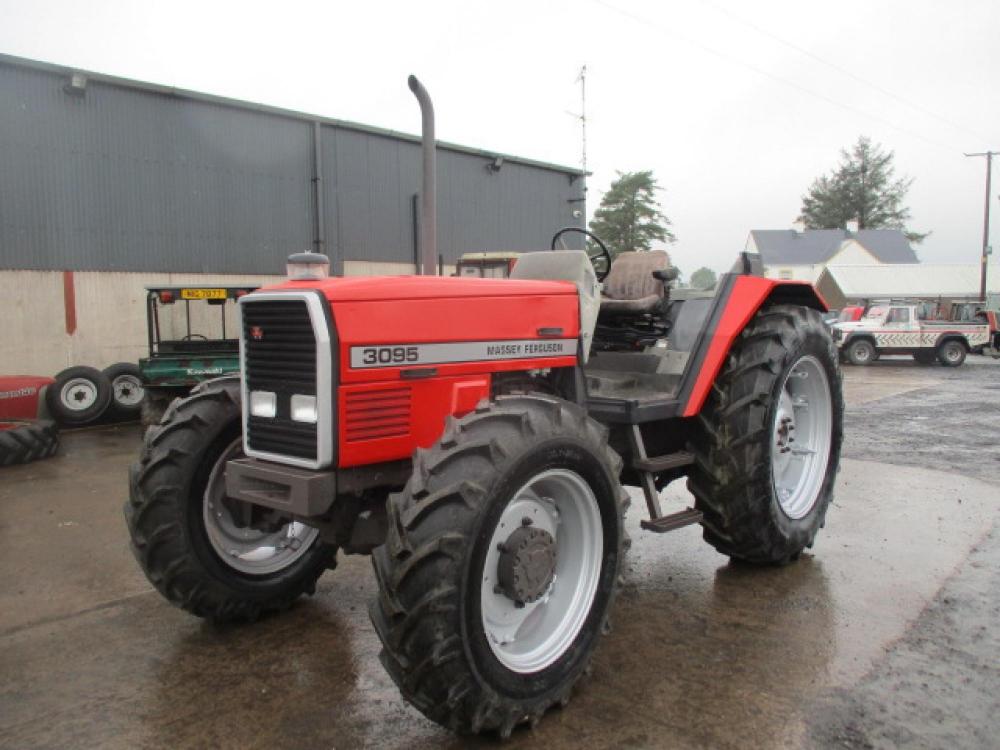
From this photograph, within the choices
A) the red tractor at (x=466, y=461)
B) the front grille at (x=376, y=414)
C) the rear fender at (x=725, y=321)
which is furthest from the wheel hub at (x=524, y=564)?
the rear fender at (x=725, y=321)

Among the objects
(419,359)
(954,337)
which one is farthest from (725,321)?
(954,337)

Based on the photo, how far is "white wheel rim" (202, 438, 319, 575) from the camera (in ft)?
11.4

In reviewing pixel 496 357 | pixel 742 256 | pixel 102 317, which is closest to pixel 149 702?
pixel 496 357

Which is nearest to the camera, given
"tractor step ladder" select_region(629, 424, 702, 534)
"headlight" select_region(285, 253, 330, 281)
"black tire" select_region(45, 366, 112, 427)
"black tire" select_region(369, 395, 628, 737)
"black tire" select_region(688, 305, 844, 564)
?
"black tire" select_region(369, 395, 628, 737)

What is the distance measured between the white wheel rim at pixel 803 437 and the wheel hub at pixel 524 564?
2.18 m

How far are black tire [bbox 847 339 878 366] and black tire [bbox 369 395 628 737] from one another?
67.6 ft

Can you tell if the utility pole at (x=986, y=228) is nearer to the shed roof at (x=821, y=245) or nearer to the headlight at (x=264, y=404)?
the shed roof at (x=821, y=245)

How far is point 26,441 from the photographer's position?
787 centimetres

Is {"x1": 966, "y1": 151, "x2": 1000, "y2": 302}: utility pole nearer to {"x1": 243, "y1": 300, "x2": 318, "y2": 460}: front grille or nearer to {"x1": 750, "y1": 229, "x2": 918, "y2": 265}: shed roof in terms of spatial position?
{"x1": 750, "y1": 229, "x2": 918, "y2": 265}: shed roof

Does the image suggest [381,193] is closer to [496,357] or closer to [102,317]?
[102,317]

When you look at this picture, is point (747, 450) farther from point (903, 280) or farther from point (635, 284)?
point (903, 280)

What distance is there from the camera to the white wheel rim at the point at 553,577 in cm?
266

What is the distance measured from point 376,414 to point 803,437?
3.06 metres

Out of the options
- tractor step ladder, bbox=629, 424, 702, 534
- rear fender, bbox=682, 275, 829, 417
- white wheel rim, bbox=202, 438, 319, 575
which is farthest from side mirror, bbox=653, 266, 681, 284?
white wheel rim, bbox=202, 438, 319, 575
